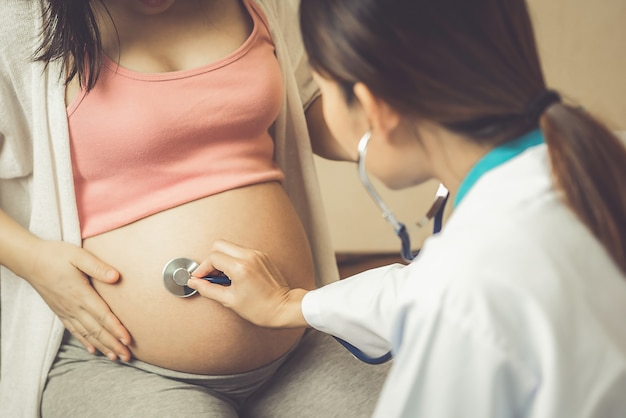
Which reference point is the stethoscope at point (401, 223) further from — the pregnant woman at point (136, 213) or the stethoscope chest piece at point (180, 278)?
the stethoscope chest piece at point (180, 278)

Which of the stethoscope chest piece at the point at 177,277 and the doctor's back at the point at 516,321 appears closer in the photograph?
the doctor's back at the point at 516,321

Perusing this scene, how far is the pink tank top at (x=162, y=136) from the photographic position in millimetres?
947

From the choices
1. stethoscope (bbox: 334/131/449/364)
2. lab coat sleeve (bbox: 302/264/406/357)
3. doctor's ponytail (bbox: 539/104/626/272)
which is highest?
doctor's ponytail (bbox: 539/104/626/272)

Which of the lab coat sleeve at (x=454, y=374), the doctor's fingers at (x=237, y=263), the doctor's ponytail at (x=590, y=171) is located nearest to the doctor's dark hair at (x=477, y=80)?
the doctor's ponytail at (x=590, y=171)

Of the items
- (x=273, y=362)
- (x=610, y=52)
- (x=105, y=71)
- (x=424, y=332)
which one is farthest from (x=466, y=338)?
(x=610, y=52)

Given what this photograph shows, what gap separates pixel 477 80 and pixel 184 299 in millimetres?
529

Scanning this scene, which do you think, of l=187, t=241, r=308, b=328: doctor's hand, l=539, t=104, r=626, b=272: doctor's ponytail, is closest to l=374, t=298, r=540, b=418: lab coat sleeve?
l=539, t=104, r=626, b=272: doctor's ponytail

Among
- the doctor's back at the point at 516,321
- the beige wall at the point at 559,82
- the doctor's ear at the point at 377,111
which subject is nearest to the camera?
the doctor's back at the point at 516,321

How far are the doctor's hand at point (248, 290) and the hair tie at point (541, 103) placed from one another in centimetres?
42

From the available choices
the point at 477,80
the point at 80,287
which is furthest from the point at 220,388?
the point at 477,80

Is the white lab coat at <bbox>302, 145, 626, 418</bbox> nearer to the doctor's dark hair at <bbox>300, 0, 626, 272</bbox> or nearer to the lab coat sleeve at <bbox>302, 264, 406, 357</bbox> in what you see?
the doctor's dark hair at <bbox>300, 0, 626, 272</bbox>

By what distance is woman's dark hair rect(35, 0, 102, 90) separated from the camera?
0.90 metres

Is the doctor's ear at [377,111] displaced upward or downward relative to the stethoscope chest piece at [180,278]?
upward

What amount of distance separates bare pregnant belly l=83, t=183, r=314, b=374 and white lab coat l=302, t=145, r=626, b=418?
38 cm
